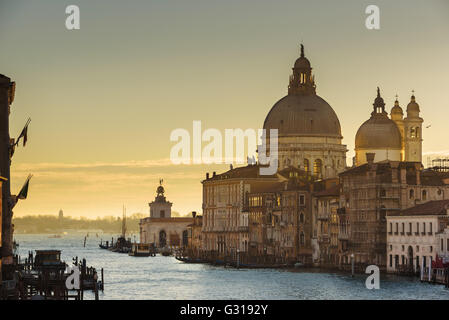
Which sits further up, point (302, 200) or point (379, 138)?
point (379, 138)

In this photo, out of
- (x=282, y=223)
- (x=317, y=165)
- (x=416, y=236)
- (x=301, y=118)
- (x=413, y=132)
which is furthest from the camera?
(x=317, y=165)

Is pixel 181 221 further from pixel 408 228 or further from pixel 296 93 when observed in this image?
pixel 408 228

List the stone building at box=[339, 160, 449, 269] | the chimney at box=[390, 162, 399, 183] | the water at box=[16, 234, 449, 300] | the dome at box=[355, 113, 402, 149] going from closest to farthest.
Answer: the water at box=[16, 234, 449, 300]
the stone building at box=[339, 160, 449, 269]
the chimney at box=[390, 162, 399, 183]
the dome at box=[355, 113, 402, 149]

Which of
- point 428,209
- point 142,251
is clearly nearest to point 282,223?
point 428,209

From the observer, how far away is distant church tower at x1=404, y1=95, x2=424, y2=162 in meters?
131

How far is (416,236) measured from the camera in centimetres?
7825

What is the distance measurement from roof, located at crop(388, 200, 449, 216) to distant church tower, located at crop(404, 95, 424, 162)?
158 ft

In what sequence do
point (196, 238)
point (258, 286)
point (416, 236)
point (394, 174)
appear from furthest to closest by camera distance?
A: point (196, 238) → point (394, 174) → point (416, 236) → point (258, 286)

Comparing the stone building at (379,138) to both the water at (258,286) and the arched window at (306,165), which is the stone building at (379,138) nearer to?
the arched window at (306,165)

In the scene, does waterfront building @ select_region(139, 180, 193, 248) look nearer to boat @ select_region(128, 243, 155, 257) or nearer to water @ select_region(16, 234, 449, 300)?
boat @ select_region(128, 243, 155, 257)

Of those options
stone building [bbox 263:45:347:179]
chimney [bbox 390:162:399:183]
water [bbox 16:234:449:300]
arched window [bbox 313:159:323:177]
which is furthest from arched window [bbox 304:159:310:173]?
chimney [bbox 390:162:399:183]

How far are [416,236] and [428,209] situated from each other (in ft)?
6.47

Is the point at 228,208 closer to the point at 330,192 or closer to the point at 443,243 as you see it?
the point at 330,192
